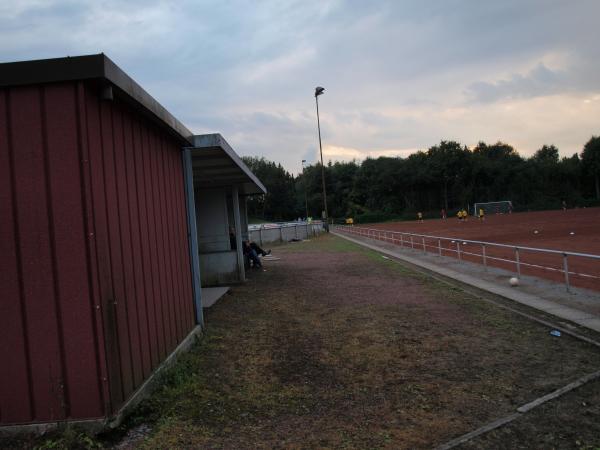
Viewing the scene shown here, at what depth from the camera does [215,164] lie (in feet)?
31.7

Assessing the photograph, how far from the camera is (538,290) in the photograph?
10109 millimetres

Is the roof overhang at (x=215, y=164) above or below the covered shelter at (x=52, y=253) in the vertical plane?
above

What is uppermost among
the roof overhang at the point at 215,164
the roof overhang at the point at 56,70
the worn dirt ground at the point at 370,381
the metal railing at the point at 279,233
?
the roof overhang at the point at 56,70

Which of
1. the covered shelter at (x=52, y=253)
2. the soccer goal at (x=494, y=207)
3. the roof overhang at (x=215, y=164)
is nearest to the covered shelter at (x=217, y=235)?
the roof overhang at (x=215, y=164)

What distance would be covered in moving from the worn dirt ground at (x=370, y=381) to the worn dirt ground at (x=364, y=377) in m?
0.01

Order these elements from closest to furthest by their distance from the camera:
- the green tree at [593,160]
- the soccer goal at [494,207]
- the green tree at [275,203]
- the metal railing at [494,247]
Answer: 1. the metal railing at [494,247]
2. the soccer goal at [494,207]
3. the green tree at [593,160]
4. the green tree at [275,203]

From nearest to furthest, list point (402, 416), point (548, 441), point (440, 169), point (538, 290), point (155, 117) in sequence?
point (548, 441) < point (402, 416) < point (155, 117) < point (538, 290) < point (440, 169)

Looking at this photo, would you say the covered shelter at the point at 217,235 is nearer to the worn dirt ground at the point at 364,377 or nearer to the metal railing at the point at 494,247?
the worn dirt ground at the point at 364,377

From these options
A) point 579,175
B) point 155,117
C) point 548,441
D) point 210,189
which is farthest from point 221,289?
point 579,175

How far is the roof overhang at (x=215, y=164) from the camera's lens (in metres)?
7.57

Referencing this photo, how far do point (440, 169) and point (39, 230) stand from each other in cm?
8693

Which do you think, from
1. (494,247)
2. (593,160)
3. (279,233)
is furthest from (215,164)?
(593,160)

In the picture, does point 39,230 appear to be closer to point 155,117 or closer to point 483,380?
point 155,117

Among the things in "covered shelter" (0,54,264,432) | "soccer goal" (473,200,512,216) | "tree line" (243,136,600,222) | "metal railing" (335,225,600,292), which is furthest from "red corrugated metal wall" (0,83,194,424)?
"soccer goal" (473,200,512,216)
